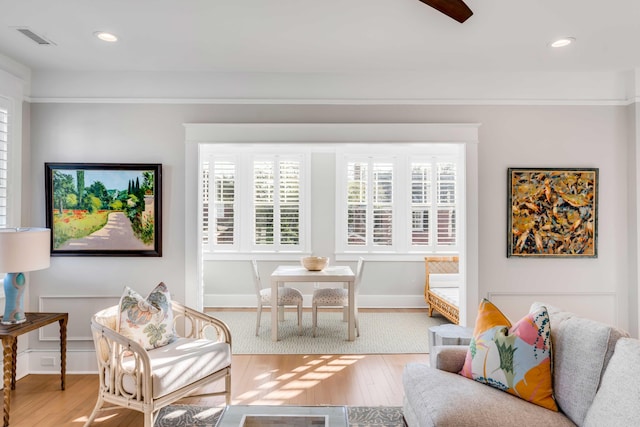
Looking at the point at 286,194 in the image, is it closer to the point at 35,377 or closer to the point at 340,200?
the point at 340,200

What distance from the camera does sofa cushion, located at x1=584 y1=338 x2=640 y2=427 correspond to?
154 centimetres

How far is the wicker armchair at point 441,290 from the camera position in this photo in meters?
4.84

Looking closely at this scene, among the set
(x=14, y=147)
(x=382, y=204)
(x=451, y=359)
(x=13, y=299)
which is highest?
(x=14, y=147)

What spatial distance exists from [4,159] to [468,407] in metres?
3.86

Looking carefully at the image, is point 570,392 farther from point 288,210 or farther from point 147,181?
point 288,210

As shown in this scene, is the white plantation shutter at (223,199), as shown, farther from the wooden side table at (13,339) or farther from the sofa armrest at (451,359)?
the sofa armrest at (451,359)

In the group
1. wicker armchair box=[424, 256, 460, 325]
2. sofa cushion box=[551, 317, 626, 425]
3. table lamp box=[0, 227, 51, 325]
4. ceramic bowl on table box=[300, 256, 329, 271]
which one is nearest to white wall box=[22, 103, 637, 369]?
table lamp box=[0, 227, 51, 325]

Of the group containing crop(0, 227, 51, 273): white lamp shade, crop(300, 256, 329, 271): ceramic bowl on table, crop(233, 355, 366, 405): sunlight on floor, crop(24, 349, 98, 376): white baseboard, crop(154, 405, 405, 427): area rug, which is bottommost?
crop(154, 405, 405, 427): area rug

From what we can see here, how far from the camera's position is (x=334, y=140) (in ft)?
12.0

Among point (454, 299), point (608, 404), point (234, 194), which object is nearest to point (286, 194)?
point (234, 194)

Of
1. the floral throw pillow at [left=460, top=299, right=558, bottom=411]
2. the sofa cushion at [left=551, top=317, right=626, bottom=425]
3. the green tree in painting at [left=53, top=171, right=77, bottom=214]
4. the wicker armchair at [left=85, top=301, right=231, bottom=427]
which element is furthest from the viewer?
the green tree in painting at [left=53, top=171, right=77, bottom=214]

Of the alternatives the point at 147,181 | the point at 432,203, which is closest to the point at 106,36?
Answer: the point at 147,181

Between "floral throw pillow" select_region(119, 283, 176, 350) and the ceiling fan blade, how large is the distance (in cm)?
258

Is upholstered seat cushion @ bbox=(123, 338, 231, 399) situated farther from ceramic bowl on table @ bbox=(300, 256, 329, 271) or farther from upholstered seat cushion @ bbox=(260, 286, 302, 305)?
ceramic bowl on table @ bbox=(300, 256, 329, 271)
